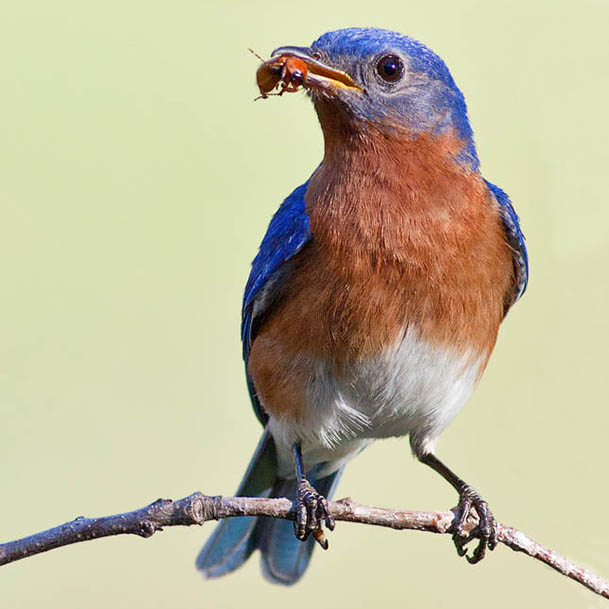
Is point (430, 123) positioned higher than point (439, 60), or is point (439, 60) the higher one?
point (439, 60)

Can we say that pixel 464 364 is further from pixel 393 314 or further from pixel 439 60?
pixel 439 60

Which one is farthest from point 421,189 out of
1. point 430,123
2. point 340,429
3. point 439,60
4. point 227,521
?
point 227,521

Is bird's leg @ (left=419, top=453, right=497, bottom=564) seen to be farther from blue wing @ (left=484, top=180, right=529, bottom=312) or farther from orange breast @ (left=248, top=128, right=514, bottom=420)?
blue wing @ (left=484, top=180, right=529, bottom=312)

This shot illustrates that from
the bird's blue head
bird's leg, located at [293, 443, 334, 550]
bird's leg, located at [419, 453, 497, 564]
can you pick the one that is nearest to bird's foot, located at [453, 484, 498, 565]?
bird's leg, located at [419, 453, 497, 564]

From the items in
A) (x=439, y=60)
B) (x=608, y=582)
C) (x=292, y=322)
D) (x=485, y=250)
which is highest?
(x=439, y=60)

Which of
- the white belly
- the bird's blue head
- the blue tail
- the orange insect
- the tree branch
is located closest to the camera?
the tree branch

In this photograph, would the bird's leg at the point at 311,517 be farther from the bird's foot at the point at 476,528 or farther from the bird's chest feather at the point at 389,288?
the bird's foot at the point at 476,528
